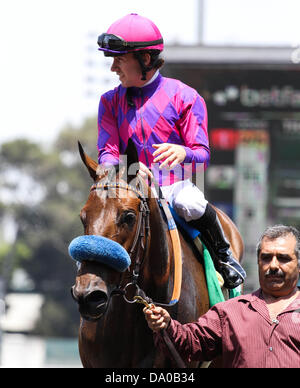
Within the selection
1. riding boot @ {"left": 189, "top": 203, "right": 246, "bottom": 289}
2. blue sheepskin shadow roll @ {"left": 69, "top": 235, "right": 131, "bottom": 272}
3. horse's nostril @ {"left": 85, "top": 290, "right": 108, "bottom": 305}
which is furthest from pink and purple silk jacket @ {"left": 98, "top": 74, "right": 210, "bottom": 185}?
horse's nostril @ {"left": 85, "top": 290, "right": 108, "bottom": 305}

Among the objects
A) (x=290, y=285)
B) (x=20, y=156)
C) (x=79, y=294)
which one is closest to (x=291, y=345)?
(x=290, y=285)

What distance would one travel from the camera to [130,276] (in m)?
3.87

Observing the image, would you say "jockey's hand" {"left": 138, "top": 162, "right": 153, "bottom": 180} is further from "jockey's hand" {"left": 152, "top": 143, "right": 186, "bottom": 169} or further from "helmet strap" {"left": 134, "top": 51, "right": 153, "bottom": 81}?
"helmet strap" {"left": 134, "top": 51, "right": 153, "bottom": 81}

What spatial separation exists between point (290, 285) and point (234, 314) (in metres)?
0.27

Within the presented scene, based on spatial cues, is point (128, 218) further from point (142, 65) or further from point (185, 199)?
point (142, 65)

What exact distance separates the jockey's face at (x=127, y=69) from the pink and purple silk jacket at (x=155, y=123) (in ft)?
0.27

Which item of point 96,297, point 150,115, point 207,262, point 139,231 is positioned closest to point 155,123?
point 150,115

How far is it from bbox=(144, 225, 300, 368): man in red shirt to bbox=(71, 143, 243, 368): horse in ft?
1.31

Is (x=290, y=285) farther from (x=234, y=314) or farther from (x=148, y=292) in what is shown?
(x=148, y=292)

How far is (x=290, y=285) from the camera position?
3447 mm

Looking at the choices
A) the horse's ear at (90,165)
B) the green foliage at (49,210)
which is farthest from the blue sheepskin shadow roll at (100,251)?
the green foliage at (49,210)

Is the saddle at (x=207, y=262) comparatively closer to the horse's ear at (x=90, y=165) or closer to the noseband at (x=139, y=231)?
the noseband at (x=139, y=231)

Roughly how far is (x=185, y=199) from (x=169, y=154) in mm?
404

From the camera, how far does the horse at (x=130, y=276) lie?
376cm
